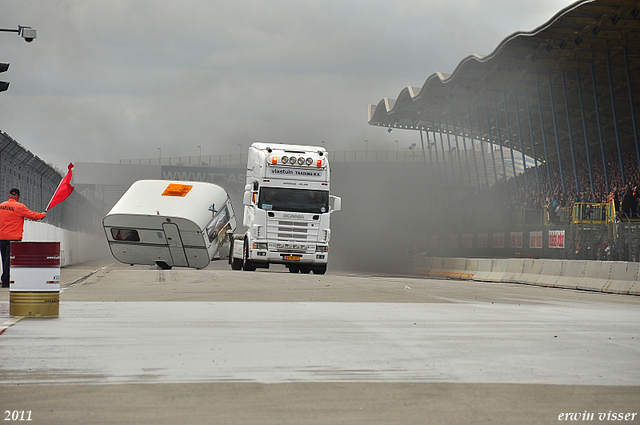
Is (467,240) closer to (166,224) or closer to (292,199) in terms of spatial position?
(292,199)

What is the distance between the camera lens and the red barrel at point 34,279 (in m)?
9.23

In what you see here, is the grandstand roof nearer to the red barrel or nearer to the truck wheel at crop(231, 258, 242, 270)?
the truck wheel at crop(231, 258, 242, 270)

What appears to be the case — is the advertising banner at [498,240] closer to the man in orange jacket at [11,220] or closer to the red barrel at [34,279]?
the man in orange jacket at [11,220]

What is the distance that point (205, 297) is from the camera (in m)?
13.3

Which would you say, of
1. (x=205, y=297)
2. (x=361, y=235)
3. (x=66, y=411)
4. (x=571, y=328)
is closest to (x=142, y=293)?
(x=205, y=297)

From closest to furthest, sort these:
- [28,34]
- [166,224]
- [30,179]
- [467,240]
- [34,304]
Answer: [34,304] → [28,34] → [166,224] → [30,179] → [467,240]

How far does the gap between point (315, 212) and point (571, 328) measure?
1648 centimetres

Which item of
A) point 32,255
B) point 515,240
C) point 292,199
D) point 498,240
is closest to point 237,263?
point 292,199

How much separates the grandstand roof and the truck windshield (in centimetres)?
1664

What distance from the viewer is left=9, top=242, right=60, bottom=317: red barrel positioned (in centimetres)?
923

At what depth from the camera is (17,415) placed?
451cm

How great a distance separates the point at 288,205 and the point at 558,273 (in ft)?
28.1

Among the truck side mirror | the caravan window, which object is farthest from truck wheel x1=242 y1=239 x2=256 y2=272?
the caravan window

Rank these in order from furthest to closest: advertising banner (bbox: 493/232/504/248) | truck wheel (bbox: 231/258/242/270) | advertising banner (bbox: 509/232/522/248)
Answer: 1. advertising banner (bbox: 493/232/504/248)
2. advertising banner (bbox: 509/232/522/248)
3. truck wheel (bbox: 231/258/242/270)
